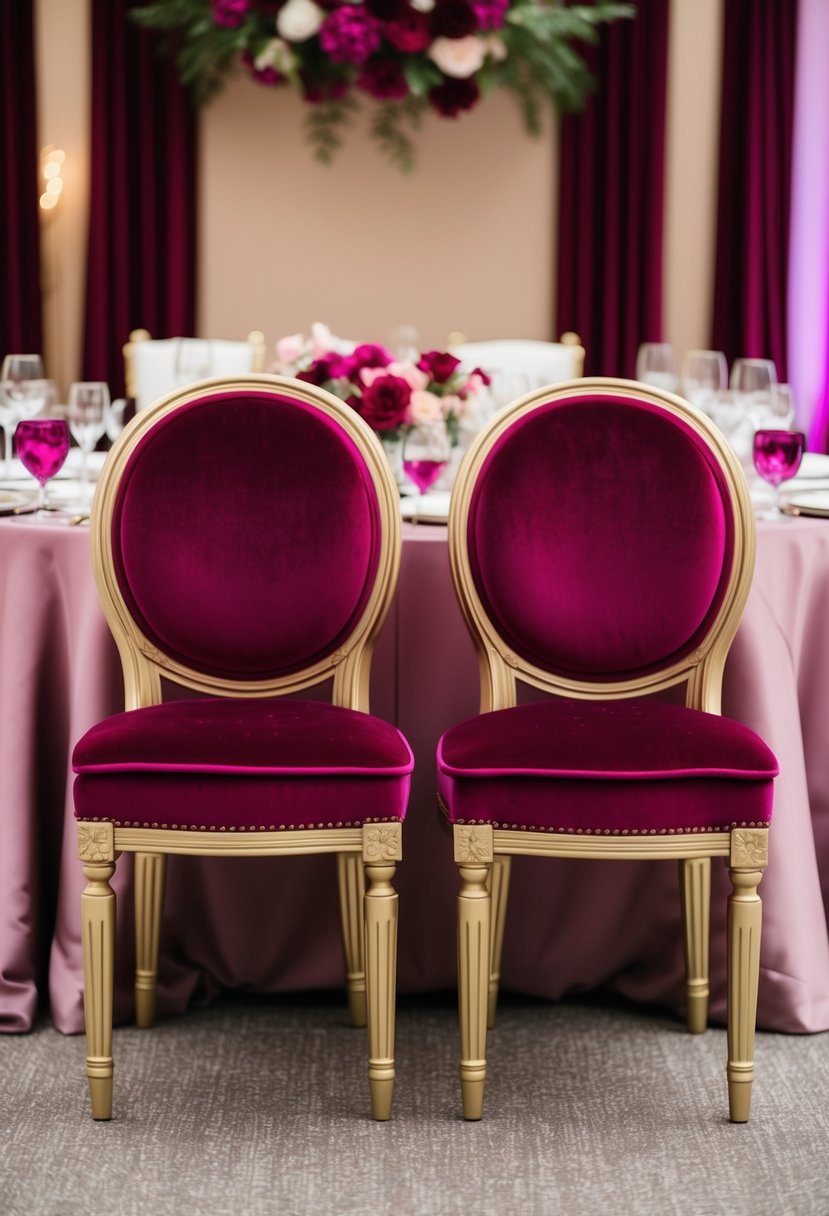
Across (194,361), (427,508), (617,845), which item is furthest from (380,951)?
(194,361)

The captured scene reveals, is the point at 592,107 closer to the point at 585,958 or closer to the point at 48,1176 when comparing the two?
the point at 585,958

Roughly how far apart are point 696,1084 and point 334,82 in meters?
3.69

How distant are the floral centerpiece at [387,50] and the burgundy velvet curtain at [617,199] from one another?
0.41 feet

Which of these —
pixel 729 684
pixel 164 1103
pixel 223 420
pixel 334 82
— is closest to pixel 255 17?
pixel 334 82

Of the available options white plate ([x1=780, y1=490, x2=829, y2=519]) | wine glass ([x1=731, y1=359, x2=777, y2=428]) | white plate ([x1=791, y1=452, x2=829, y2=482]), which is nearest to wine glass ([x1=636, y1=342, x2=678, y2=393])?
wine glass ([x1=731, y1=359, x2=777, y2=428])

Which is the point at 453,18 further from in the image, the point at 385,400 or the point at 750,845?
the point at 750,845

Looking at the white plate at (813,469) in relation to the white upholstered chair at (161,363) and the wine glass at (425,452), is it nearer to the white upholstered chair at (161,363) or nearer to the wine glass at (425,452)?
the wine glass at (425,452)

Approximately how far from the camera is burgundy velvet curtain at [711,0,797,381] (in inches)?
194

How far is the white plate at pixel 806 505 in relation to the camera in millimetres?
2316

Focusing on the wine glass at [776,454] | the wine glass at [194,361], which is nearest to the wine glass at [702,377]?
the wine glass at [776,454]

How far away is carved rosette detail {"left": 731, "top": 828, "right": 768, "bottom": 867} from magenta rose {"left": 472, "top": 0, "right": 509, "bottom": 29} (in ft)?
11.2

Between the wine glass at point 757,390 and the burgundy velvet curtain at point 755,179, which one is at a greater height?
the burgundy velvet curtain at point 755,179

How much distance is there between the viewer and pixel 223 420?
6.87 feet

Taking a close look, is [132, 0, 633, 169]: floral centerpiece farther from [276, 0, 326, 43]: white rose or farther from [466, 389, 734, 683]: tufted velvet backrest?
[466, 389, 734, 683]: tufted velvet backrest
